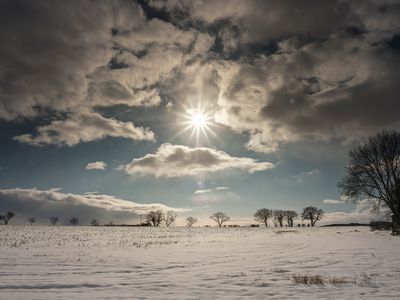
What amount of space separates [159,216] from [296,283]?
156 m

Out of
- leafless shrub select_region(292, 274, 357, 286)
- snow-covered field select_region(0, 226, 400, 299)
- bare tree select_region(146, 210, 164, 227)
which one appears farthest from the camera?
bare tree select_region(146, 210, 164, 227)

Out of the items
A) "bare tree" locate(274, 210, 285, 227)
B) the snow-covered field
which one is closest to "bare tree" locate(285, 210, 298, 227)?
"bare tree" locate(274, 210, 285, 227)

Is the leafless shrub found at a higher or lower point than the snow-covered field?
higher

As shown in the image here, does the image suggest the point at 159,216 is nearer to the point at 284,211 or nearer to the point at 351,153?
the point at 284,211

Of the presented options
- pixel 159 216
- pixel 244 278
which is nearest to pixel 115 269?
pixel 244 278

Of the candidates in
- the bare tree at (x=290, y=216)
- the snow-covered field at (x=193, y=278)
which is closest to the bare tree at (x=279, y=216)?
the bare tree at (x=290, y=216)

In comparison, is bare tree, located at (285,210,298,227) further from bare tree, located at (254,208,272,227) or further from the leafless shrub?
the leafless shrub

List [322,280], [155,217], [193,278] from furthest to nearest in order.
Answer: [155,217] → [193,278] → [322,280]

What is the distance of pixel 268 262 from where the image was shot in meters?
16.5

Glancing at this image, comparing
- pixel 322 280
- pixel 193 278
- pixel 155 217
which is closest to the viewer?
pixel 322 280

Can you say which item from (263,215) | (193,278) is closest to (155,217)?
(263,215)

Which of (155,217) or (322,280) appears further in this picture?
(155,217)

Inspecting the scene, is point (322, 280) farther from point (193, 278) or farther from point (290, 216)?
point (290, 216)

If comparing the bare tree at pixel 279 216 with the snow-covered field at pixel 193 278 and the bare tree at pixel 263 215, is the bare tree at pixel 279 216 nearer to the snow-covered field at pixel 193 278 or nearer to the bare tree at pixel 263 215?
the bare tree at pixel 263 215
